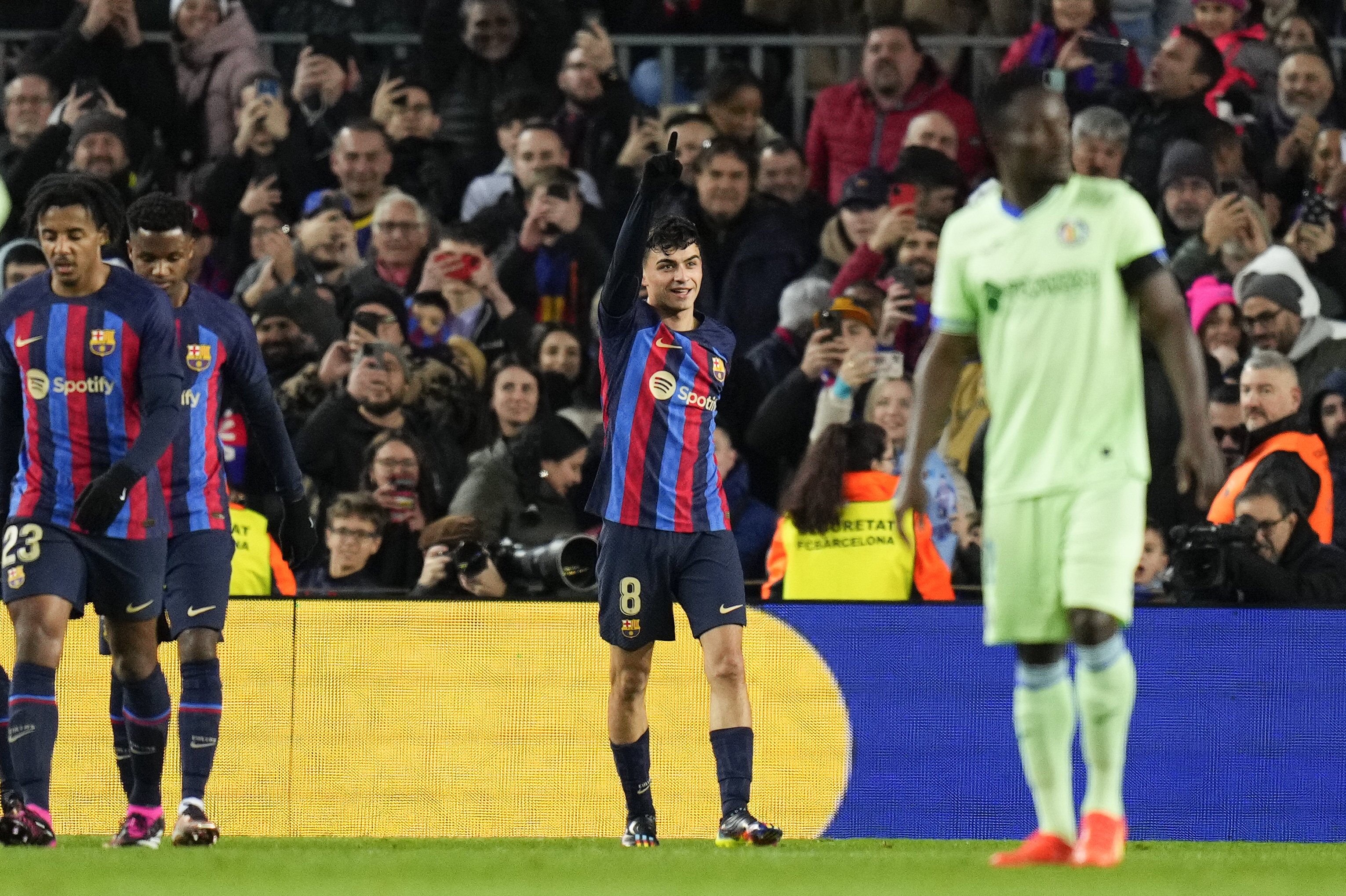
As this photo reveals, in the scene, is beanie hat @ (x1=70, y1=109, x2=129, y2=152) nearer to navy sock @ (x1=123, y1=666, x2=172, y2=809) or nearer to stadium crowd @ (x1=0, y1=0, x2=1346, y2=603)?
stadium crowd @ (x1=0, y1=0, x2=1346, y2=603)

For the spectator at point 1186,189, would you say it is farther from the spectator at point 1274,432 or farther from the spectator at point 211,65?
the spectator at point 211,65

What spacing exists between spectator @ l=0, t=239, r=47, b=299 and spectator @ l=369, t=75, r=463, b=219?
7.66 ft

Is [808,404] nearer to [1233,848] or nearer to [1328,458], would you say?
[1328,458]

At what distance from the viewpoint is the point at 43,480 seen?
743 cm

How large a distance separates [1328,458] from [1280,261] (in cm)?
138

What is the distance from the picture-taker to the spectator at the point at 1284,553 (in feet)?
29.8

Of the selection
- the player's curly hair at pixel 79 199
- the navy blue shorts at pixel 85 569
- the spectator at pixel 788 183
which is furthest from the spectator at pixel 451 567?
the spectator at pixel 788 183

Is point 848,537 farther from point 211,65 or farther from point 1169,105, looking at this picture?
point 211,65

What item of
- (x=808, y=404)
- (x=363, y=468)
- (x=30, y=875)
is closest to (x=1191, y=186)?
(x=808, y=404)

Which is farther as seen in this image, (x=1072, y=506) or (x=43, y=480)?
(x=43, y=480)

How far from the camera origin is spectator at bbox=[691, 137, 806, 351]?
1196 cm

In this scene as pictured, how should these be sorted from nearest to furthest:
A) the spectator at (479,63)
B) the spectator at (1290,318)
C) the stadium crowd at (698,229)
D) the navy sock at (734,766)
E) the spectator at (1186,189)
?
the navy sock at (734,766)
the stadium crowd at (698,229)
the spectator at (1290,318)
the spectator at (1186,189)
the spectator at (479,63)

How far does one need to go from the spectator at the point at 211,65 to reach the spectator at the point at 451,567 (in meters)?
4.52

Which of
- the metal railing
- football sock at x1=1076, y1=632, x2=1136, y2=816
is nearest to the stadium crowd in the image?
the metal railing
